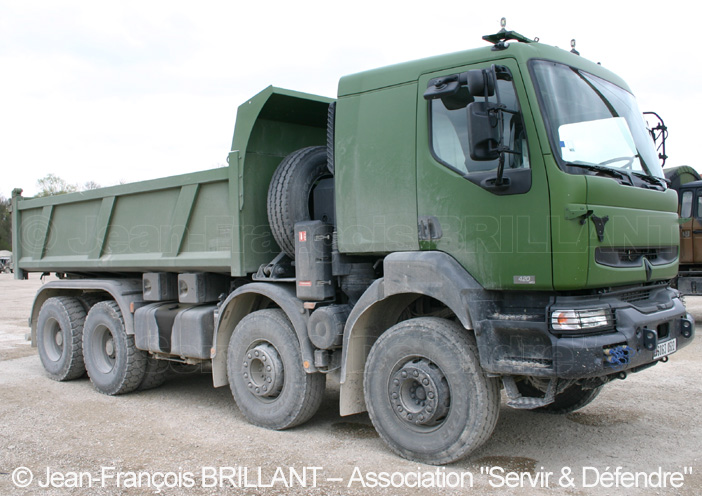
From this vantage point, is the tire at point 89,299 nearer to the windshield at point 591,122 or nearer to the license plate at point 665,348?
the windshield at point 591,122

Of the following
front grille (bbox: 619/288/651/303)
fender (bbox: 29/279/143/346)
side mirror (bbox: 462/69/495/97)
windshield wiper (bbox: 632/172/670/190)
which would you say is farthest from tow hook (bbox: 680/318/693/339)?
fender (bbox: 29/279/143/346)

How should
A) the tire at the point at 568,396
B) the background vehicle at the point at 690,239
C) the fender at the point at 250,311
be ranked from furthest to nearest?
the background vehicle at the point at 690,239 → the tire at the point at 568,396 → the fender at the point at 250,311

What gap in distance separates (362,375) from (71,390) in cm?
439

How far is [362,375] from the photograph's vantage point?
17.2ft

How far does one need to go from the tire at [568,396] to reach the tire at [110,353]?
170 inches

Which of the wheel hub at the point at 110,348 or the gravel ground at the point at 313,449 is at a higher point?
the wheel hub at the point at 110,348

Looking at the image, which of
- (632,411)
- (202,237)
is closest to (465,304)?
(632,411)

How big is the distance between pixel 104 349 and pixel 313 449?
12.9ft

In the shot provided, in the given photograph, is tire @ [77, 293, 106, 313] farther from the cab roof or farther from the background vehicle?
the background vehicle

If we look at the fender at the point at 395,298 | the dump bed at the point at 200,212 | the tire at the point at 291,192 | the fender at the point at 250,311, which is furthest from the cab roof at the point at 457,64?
the fender at the point at 250,311

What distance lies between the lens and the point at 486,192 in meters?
4.33

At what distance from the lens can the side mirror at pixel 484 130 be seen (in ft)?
13.2

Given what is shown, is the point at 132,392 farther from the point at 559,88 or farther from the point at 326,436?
the point at 559,88

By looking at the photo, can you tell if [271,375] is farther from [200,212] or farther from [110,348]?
[110,348]
